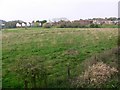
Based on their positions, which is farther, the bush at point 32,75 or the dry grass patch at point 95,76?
the bush at point 32,75

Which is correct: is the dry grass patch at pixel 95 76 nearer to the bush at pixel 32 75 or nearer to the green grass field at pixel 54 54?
the green grass field at pixel 54 54

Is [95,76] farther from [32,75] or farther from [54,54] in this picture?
[54,54]

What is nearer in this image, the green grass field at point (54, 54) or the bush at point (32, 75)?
the bush at point (32, 75)

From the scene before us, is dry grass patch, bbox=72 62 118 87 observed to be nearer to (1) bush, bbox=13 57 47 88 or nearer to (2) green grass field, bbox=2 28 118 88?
(2) green grass field, bbox=2 28 118 88

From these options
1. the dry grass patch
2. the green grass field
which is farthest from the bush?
the dry grass patch

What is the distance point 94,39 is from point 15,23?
30096 mm

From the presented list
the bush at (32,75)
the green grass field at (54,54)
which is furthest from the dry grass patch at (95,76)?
the bush at (32,75)

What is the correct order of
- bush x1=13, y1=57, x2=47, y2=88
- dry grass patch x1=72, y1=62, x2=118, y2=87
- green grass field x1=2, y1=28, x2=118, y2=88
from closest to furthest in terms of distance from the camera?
dry grass patch x1=72, y1=62, x2=118, y2=87 < bush x1=13, y1=57, x2=47, y2=88 < green grass field x1=2, y1=28, x2=118, y2=88

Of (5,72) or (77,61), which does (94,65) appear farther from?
(5,72)

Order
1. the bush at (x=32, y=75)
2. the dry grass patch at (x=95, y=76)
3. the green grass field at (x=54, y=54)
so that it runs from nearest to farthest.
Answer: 1. the dry grass patch at (x=95, y=76)
2. the bush at (x=32, y=75)
3. the green grass field at (x=54, y=54)

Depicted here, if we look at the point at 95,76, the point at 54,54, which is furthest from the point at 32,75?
the point at 54,54

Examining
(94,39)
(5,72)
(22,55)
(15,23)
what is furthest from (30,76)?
(15,23)

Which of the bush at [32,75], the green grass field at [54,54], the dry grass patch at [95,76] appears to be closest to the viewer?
the dry grass patch at [95,76]

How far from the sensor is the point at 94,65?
1638 centimetres
